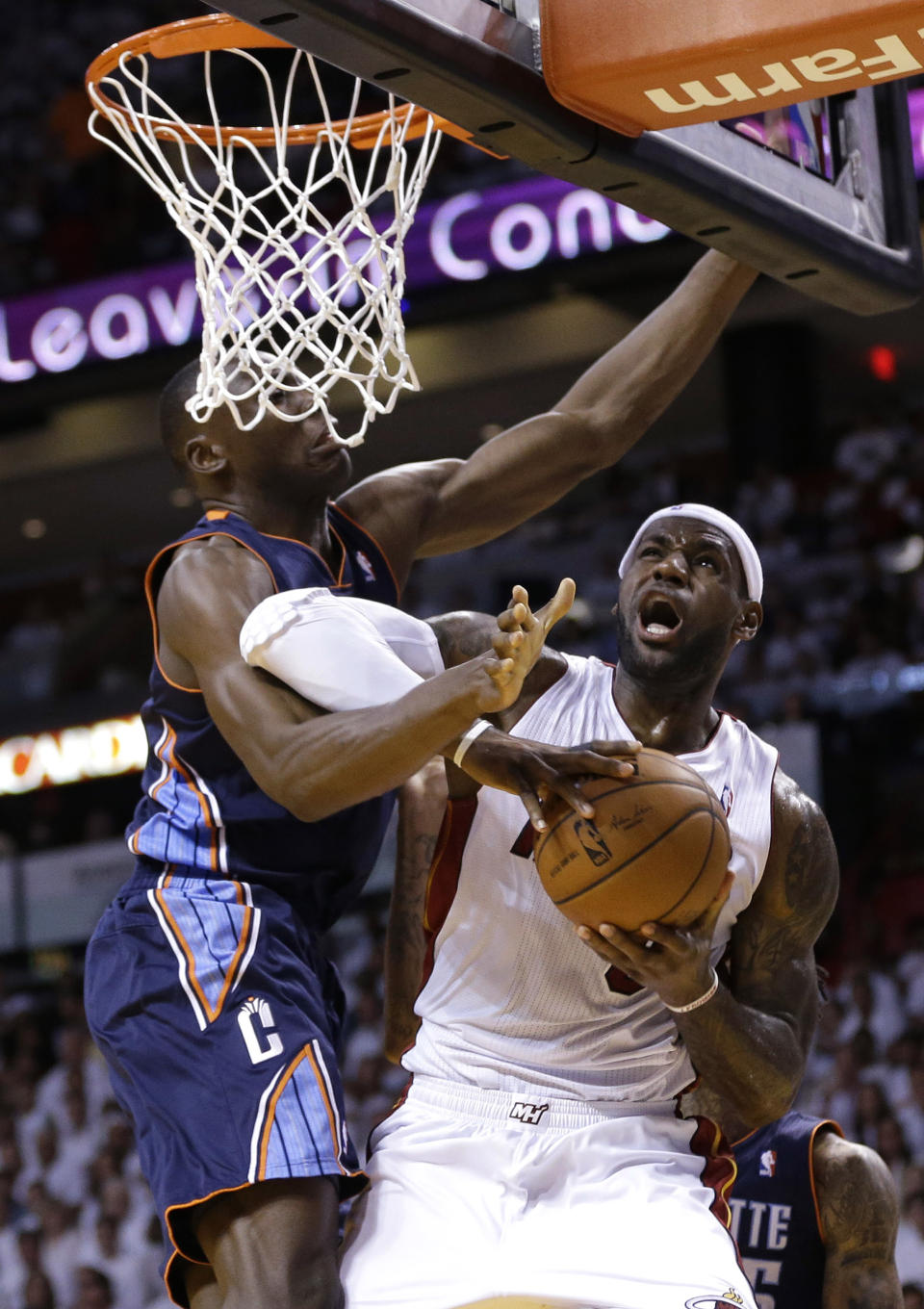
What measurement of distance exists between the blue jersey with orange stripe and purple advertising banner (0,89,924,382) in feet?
26.8

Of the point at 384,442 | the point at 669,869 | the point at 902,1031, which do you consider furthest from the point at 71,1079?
the point at 669,869

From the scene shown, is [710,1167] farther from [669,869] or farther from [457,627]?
[457,627]

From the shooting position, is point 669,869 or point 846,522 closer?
point 669,869

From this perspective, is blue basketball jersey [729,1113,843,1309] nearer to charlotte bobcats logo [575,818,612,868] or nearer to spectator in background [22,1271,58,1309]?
charlotte bobcats logo [575,818,612,868]

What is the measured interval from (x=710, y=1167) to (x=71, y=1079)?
8079mm

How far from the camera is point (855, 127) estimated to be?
3441mm

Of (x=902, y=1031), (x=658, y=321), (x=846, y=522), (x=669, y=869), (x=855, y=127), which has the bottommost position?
(x=902, y=1031)

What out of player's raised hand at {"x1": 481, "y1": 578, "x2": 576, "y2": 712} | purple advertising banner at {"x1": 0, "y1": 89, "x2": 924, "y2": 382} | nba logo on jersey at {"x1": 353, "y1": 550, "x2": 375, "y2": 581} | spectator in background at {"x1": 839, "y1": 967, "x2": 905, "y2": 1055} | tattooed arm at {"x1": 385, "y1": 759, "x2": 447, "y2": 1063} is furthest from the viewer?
purple advertising banner at {"x1": 0, "y1": 89, "x2": 924, "y2": 382}

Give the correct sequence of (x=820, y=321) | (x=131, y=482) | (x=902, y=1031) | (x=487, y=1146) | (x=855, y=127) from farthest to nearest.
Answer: (x=131, y=482) < (x=820, y=321) < (x=902, y=1031) < (x=855, y=127) < (x=487, y=1146)

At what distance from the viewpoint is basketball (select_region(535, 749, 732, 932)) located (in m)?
2.83

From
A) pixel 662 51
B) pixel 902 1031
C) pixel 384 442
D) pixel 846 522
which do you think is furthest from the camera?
pixel 384 442

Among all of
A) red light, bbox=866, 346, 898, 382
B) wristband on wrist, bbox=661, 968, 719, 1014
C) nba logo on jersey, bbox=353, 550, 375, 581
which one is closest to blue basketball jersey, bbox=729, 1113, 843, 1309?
wristband on wrist, bbox=661, 968, 719, 1014

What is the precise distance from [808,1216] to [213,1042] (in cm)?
166

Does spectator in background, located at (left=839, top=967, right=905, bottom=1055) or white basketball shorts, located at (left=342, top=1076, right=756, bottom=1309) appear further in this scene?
spectator in background, located at (left=839, top=967, right=905, bottom=1055)
